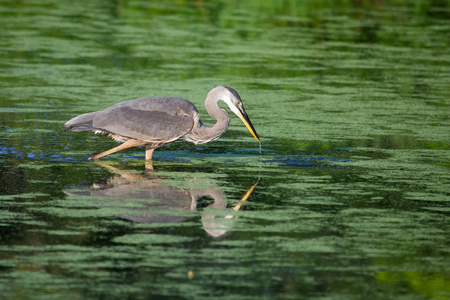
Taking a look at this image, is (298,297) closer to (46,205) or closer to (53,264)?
(53,264)

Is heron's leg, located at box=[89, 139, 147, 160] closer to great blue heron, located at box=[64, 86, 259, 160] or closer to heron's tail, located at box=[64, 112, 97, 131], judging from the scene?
great blue heron, located at box=[64, 86, 259, 160]

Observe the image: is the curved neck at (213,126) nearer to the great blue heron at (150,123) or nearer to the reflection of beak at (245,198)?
the great blue heron at (150,123)

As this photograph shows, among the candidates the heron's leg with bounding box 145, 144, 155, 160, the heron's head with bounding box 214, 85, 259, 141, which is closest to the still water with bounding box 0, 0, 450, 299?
the heron's leg with bounding box 145, 144, 155, 160

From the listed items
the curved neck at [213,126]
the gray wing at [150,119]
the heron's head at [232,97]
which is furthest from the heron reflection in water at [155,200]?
the heron's head at [232,97]

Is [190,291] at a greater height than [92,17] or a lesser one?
greater

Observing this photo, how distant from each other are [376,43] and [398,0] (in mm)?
8288

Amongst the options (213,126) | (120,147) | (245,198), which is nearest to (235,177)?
(245,198)

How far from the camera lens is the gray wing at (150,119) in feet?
22.8

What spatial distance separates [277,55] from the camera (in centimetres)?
1319

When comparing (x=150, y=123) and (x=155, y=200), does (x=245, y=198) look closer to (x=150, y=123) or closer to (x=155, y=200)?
(x=155, y=200)

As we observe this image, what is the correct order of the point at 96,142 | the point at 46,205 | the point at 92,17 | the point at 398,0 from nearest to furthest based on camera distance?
the point at 46,205, the point at 96,142, the point at 92,17, the point at 398,0

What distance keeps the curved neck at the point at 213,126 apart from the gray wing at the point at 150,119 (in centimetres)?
17

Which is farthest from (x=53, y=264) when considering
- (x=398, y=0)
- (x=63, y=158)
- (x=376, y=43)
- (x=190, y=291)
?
(x=398, y=0)

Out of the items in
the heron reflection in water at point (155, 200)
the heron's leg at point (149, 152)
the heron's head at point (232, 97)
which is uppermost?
the heron's head at point (232, 97)
